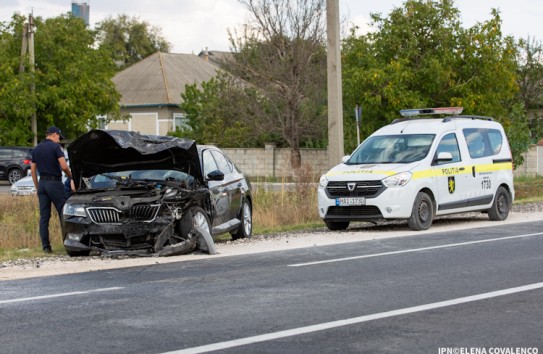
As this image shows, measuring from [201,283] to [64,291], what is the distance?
1.40 metres

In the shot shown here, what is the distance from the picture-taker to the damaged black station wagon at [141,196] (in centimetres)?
1348

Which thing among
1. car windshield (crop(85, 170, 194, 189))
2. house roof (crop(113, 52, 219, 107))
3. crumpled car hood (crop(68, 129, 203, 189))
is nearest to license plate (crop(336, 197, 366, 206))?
crumpled car hood (crop(68, 129, 203, 189))

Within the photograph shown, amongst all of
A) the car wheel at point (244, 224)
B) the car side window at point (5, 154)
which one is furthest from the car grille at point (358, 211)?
the car side window at point (5, 154)

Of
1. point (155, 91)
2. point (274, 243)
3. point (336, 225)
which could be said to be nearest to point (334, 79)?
point (336, 225)

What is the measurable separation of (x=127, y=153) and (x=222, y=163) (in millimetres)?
2197

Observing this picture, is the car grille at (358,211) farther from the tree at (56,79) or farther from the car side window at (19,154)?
the tree at (56,79)

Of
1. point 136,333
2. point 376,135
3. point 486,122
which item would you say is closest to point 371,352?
point 136,333

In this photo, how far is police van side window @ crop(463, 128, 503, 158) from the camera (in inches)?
742

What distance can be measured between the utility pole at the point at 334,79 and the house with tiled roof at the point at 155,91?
3996 cm

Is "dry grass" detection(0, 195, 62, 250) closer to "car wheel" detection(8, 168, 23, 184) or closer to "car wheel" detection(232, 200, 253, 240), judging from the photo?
"car wheel" detection(232, 200, 253, 240)

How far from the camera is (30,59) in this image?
4506 cm

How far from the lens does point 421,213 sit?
17.2 metres

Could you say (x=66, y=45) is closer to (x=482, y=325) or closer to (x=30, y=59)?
(x=30, y=59)

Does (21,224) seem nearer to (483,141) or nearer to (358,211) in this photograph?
(358,211)
